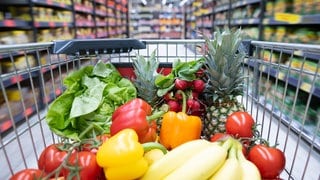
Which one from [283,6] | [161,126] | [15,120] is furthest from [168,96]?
[283,6]

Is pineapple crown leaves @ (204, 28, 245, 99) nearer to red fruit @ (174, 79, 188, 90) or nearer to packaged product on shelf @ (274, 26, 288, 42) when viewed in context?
red fruit @ (174, 79, 188, 90)

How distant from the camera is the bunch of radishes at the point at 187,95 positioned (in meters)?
1.28

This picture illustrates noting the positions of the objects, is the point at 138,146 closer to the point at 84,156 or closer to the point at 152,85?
the point at 84,156

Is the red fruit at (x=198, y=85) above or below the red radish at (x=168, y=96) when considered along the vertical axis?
above

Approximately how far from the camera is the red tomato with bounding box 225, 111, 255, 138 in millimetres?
1021

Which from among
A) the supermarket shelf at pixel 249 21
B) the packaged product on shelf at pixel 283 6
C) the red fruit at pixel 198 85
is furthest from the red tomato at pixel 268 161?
the supermarket shelf at pixel 249 21

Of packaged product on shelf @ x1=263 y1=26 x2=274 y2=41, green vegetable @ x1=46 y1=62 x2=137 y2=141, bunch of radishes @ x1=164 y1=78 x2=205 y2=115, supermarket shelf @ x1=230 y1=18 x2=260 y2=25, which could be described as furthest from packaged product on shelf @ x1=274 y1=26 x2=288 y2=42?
green vegetable @ x1=46 y1=62 x2=137 y2=141

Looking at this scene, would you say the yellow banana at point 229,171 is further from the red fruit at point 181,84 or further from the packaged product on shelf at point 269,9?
the packaged product on shelf at point 269,9

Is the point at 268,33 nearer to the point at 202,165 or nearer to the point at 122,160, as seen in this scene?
the point at 202,165

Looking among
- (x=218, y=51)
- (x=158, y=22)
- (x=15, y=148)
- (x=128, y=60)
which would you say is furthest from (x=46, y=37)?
(x=158, y=22)

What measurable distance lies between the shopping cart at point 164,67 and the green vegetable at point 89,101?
0.06m

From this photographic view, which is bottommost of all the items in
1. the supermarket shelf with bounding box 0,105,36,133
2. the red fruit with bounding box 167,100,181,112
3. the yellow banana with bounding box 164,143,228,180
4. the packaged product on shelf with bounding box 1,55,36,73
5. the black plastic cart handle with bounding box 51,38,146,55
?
the supermarket shelf with bounding box 0,105,36,133

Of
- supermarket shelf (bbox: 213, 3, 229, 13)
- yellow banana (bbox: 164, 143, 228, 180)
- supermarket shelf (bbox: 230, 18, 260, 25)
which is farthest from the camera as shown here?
supermarket shelf (bbox: 213, 3, 229, 13)

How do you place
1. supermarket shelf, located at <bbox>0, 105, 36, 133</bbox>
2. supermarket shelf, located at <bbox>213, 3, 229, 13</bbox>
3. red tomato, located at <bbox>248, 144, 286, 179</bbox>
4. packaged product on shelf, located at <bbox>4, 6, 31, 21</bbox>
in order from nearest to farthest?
red tomato, located at <bbox>248, 144, 286, 179</bbox>, supermarket shelf, located at <bbox>0, 105, 36, 133</bbox>, packaged product on shelf, located at <bbox>4, 6, 31, 21</bbox>, supermarket shelf, located at <bbox>213, 3, 229, 13</bbox>
